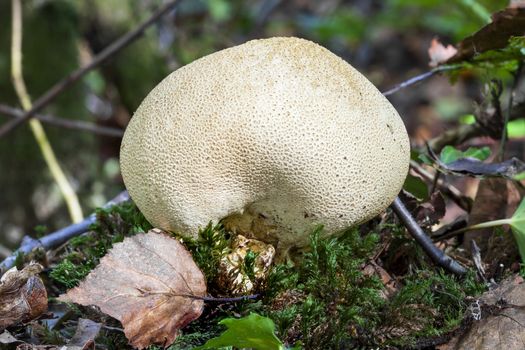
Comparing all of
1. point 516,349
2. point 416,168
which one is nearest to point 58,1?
point 416,168

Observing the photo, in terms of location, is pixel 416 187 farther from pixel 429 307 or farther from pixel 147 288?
pixel 147 288

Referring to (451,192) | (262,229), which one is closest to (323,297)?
(262,229)

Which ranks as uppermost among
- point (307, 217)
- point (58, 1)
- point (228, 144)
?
point (58, 1)

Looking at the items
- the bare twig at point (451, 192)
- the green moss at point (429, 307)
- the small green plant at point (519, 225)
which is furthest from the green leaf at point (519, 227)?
the bare twig at point (451, 192)

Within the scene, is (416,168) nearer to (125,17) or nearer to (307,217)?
(307,217)

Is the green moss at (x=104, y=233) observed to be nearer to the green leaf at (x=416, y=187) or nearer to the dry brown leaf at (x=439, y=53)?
the green leaf at (x=416, y=187)

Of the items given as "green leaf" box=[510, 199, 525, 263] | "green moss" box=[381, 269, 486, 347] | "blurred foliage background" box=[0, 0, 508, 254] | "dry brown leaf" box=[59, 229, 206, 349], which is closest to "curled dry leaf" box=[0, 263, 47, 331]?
"dry brown leaf" box=[59, 229, 206, 349]
